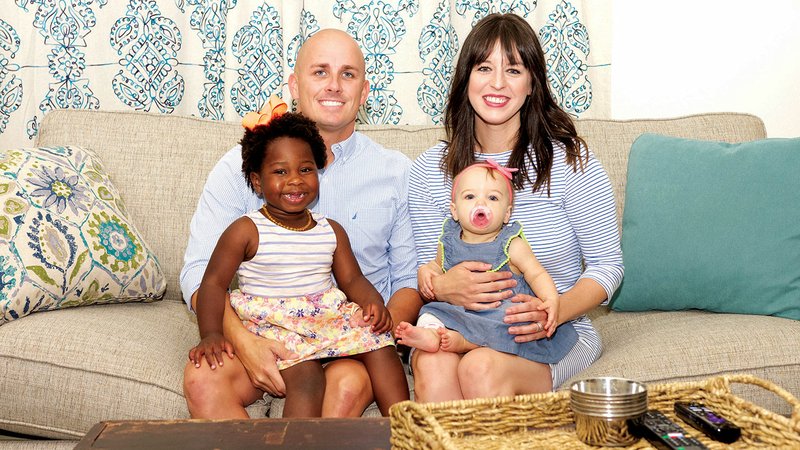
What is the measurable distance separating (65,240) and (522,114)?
118cm

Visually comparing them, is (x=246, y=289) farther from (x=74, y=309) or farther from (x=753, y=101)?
(x=753, y=101)

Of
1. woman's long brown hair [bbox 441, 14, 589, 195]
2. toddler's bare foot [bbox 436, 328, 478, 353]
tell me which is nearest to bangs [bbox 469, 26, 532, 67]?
woman's long brown hair [bbox 441, 14, 589, 195]

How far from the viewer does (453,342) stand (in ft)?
5.98

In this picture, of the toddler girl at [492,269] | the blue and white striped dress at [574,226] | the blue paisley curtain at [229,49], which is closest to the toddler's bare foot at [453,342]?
the toddler girl at [492,269]

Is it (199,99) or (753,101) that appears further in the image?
(753,101)

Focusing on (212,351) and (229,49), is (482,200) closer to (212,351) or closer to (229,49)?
(212,351)

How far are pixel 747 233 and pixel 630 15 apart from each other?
1206 mm

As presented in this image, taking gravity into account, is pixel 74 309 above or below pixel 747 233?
below

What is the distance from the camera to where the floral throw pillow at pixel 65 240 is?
6.39ft

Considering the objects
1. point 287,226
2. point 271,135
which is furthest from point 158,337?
point 271,135

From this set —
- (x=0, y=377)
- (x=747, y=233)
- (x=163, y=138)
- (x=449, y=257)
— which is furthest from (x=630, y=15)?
(x=0, y=377)

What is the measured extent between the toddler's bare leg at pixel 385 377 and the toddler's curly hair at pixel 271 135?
517mm

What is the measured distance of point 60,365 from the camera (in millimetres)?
1780

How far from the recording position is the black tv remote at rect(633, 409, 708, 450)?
1157mm
